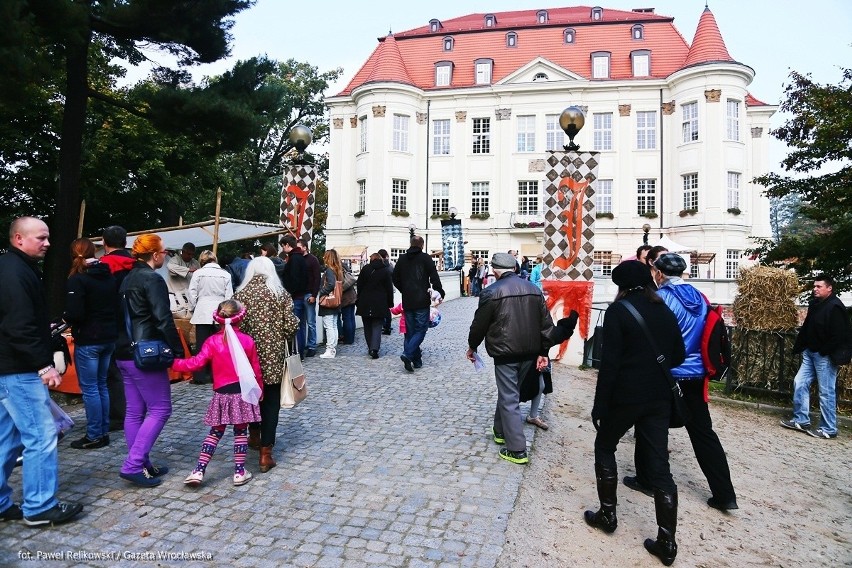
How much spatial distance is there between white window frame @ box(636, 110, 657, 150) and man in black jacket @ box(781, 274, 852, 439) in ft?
105

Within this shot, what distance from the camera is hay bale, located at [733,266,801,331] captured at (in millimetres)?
8867

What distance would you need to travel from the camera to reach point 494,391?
802 cm

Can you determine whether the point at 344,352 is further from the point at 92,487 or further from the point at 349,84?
the point at 349,84

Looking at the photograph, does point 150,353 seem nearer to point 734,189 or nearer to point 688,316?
point 688,316

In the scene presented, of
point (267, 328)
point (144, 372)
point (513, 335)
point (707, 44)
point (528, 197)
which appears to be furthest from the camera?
point (528, 197)

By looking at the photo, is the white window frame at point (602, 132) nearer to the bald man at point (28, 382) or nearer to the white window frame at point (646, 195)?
the white window frame at point (646, 195)

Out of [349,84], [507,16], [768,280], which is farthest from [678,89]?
[768,280]

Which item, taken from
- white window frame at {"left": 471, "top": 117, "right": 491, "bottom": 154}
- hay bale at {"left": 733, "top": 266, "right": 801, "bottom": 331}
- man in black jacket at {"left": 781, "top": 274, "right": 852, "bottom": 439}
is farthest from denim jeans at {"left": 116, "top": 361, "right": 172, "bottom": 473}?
white window frame at {"left": 471, "top": 117, "right": 491, "bottom": 154}

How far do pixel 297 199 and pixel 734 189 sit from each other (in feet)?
105

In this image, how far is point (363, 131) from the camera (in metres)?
38.7

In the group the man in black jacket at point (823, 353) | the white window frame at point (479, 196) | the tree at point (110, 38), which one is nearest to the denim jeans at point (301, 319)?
the tree at point (110, 38)

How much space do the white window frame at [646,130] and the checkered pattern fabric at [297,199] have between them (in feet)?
103

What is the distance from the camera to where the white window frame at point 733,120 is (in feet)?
112

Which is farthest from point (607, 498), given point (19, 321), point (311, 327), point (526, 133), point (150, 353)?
point (526, 133)
